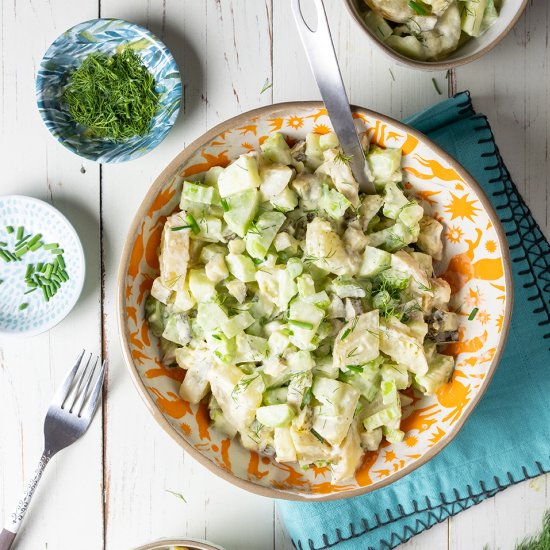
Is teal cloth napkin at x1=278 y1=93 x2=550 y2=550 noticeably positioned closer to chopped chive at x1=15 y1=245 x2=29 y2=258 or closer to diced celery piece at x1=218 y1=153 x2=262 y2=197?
diced celery piece at x1=218 y1=153 x2=262 y2=197

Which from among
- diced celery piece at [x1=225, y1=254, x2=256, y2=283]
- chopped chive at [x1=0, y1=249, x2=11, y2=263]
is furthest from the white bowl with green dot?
diced celery piece at [x1=225, y1=254, x2=256, y2=283]

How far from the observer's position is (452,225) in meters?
1.93

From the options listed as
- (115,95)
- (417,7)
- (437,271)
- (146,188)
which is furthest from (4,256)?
(417,7)

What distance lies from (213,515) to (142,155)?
1.04m

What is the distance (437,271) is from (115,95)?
3.26 feet

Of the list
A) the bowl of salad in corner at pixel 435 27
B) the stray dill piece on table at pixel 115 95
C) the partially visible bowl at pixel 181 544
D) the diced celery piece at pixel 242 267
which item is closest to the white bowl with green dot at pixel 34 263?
the stray dill piece on table at pixel 115 95

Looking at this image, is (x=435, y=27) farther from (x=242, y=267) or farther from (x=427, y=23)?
(x=242, y=267)

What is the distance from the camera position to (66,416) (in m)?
2.19

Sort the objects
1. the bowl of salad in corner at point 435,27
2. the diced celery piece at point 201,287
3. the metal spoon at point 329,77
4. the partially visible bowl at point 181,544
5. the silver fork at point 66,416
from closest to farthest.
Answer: the metal spoon at point 329,77, the diced celery piece at point 201,287, the bowl of salad in corner at point 435,27, the partially visible bowl at point 181,544, the silver fork at point 66,416

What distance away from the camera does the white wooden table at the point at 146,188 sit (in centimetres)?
218

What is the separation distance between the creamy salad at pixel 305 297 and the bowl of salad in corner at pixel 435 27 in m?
0.30

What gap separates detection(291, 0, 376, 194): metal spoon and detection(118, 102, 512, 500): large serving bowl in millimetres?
49

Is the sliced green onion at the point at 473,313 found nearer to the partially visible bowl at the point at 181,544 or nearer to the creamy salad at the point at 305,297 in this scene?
the creamy salad at the point at 305,297

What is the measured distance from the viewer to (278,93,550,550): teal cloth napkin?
213 centimetres
